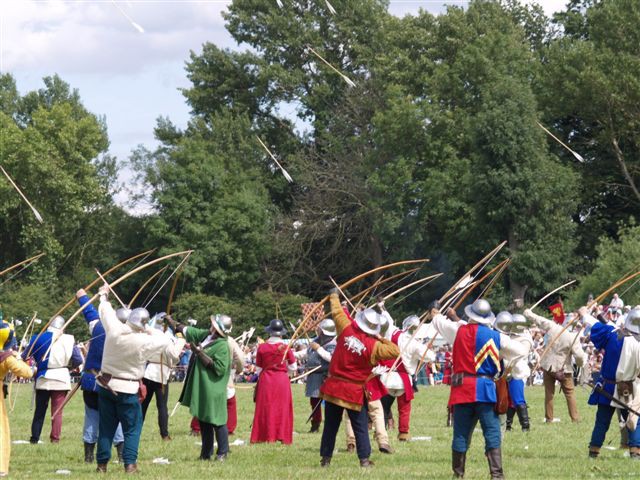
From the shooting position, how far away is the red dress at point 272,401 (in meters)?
17.4

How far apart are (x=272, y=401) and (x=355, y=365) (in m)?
3.84

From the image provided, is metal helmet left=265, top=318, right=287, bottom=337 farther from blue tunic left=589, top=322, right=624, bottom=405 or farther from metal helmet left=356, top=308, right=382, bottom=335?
blue tunic left=589, top=322, right=624, bottom=405

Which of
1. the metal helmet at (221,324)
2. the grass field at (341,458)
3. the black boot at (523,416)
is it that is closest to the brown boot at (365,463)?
the grass field at (341,458)

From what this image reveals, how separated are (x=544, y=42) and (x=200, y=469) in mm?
48844

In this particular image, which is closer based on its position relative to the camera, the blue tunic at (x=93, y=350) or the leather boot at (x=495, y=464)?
the leather boot at (x=495, y=464)

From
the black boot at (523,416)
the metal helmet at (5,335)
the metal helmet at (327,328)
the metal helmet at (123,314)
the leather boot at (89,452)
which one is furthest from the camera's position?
the black boot at (523,416)

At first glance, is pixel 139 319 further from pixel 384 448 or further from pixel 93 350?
pixel 384 448

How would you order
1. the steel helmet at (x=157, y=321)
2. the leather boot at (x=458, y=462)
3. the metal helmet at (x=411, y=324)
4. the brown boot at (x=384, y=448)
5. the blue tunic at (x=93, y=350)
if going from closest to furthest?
the leather boot at (x=458, y=462) < the blue tunic at (x=93, y=350) < the brown boot at (x=384, y=448) < the steel helmet at (x=157, y=321) < the metal helmet at (x=411, y=324)

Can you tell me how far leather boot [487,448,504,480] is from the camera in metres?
12.3

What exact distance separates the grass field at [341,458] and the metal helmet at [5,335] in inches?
55.1

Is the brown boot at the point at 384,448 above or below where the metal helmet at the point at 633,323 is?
below

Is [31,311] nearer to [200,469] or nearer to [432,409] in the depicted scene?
[432,409]

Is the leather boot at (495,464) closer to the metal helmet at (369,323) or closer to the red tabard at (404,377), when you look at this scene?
the metal helmet at (369,323)

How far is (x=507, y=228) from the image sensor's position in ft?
163
